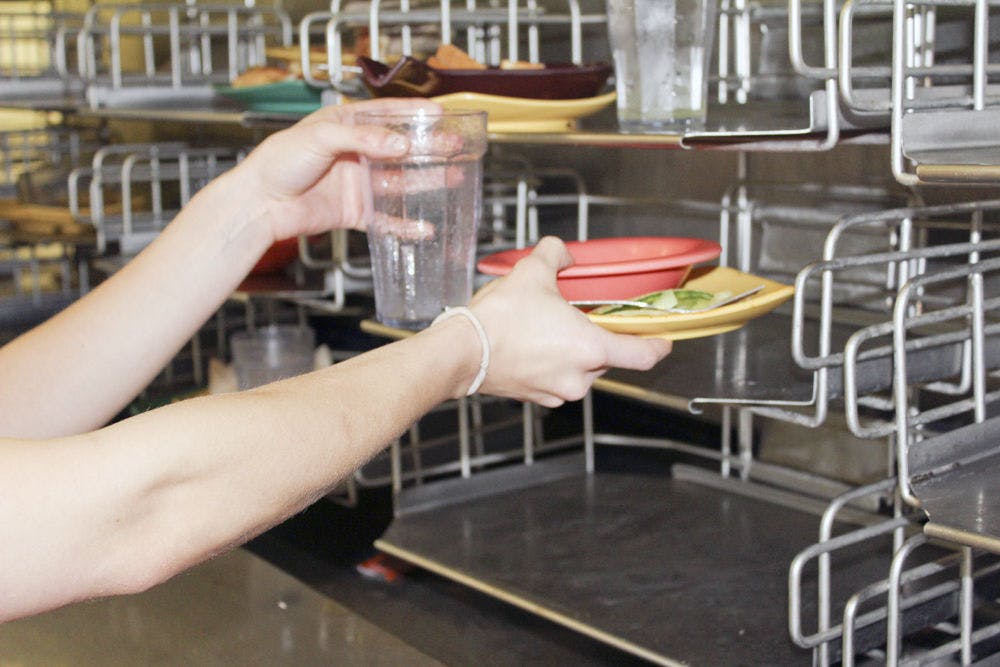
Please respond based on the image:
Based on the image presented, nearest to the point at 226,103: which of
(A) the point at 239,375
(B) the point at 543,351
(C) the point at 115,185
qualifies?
(A) the point at 239,375

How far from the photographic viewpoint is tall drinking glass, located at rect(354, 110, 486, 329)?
41.9 inches

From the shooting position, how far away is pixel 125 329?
1.19 meters

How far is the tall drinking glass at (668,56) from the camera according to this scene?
108 cm

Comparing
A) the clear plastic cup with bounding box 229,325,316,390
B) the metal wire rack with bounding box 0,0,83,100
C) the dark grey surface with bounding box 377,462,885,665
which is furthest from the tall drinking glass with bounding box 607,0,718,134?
the metal wire rack with bounding box 0,0,83,100

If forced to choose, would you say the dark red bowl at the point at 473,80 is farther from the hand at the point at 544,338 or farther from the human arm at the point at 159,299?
the hand at the point at 544,338

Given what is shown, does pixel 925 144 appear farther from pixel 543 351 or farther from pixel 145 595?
pixel 145 595

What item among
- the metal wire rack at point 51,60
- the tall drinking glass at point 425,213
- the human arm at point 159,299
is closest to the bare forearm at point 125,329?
the human arm at point 159,299

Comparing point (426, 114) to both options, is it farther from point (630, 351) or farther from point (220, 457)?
point (220, 457)

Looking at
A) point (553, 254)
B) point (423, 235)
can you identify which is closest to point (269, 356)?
point (423, 235)

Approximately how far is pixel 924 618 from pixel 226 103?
1.40 metres

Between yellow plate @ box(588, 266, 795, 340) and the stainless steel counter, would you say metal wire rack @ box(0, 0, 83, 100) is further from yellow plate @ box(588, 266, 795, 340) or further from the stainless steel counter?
yellow plate @ box(588, 266, 795, 340)

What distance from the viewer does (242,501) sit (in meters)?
0.81

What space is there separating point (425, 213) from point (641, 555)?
48 cm

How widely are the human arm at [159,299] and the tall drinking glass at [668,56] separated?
239 mm
